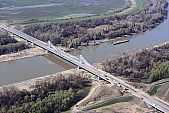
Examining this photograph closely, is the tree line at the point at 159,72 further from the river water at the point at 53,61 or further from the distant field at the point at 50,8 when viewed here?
the distant field at the point at 50,8

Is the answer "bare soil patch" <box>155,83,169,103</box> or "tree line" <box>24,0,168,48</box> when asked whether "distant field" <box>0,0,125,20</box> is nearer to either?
"tree line" <box>24,0,168,48</box>

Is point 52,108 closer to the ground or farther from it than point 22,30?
closer to the ground

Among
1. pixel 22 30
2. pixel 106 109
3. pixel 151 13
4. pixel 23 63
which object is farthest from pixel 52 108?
pixel 151 13

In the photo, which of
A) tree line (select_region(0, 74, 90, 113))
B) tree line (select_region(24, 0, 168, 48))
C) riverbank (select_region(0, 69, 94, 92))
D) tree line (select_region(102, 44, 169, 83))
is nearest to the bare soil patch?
tree line (select_region(102, 44, 169, 83))

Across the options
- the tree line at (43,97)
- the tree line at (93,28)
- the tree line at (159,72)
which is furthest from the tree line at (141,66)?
the tree line at (93,28)

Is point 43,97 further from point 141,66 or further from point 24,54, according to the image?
point 24,54

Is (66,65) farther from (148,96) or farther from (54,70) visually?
(148,96)
